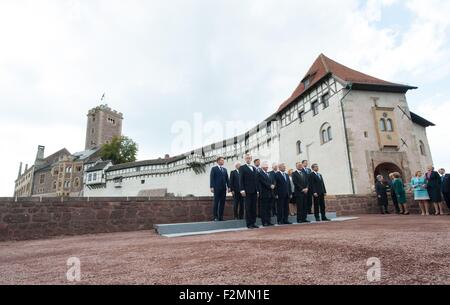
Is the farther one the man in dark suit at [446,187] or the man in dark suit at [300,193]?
the man in dark suit at [446,187]

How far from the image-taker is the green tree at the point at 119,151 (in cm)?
4834

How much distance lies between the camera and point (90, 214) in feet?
27.2

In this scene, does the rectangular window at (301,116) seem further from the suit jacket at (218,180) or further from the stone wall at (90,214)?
the suit jacket at (218,180)

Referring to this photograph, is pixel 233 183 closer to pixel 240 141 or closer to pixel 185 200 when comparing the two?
pixel 185 200

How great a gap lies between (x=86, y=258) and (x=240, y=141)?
98.2ft

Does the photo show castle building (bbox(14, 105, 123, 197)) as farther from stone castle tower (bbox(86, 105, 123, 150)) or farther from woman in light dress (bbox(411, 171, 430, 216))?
woman in light dress (bbox(411, 171, 430, 216))

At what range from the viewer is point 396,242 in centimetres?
376

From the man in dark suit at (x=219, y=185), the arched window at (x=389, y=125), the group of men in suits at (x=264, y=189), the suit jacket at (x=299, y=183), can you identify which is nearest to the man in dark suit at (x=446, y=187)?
the group of men in suits at (x=264, y=189)

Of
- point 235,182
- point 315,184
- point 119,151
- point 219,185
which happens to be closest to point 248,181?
point 235,182

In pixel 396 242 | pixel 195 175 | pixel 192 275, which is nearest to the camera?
pixel 192 275

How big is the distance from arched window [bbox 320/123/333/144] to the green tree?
3637cm

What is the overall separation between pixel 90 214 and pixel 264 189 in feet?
17.3

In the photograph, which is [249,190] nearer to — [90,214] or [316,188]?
[316,188]

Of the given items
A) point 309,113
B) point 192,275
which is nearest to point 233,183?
point 192,275
